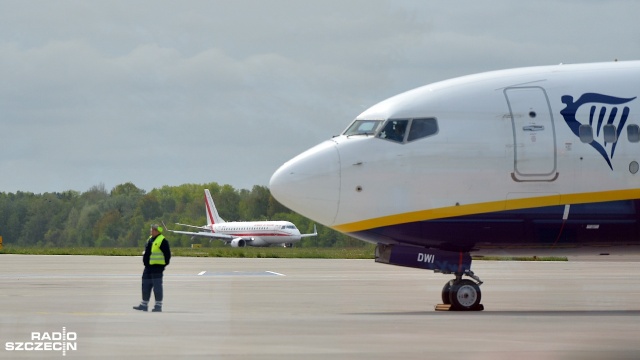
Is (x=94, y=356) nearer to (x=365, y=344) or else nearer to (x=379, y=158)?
(x=365, y=344)

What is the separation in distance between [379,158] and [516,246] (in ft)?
11.6

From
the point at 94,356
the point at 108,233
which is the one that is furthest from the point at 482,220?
the point at 108,233

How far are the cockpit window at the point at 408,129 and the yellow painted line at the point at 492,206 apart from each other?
158cm

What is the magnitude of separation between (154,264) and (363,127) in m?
5.63

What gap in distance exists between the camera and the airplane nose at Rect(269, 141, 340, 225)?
24266 mm

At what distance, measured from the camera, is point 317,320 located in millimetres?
21453

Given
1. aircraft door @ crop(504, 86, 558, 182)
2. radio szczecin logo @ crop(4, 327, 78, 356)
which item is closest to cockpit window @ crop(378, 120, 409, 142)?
aircraft door @ crop(504, 86, 558, 182)

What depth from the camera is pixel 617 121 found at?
24.8 meters

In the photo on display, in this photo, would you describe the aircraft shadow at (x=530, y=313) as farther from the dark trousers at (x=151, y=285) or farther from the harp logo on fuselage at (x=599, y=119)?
the dark trousers at (x=151, y=285)

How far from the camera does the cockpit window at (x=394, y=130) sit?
2486 cm

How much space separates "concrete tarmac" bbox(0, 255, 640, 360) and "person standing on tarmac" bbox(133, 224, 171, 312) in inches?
19.2

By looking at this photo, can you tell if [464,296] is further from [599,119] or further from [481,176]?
[599,119]

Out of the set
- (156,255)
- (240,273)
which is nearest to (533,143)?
(156,255)

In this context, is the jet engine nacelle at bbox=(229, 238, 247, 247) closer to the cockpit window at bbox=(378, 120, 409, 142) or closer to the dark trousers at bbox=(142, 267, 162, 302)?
the dark trousers at bbox=(142, 267, 162, 302)
